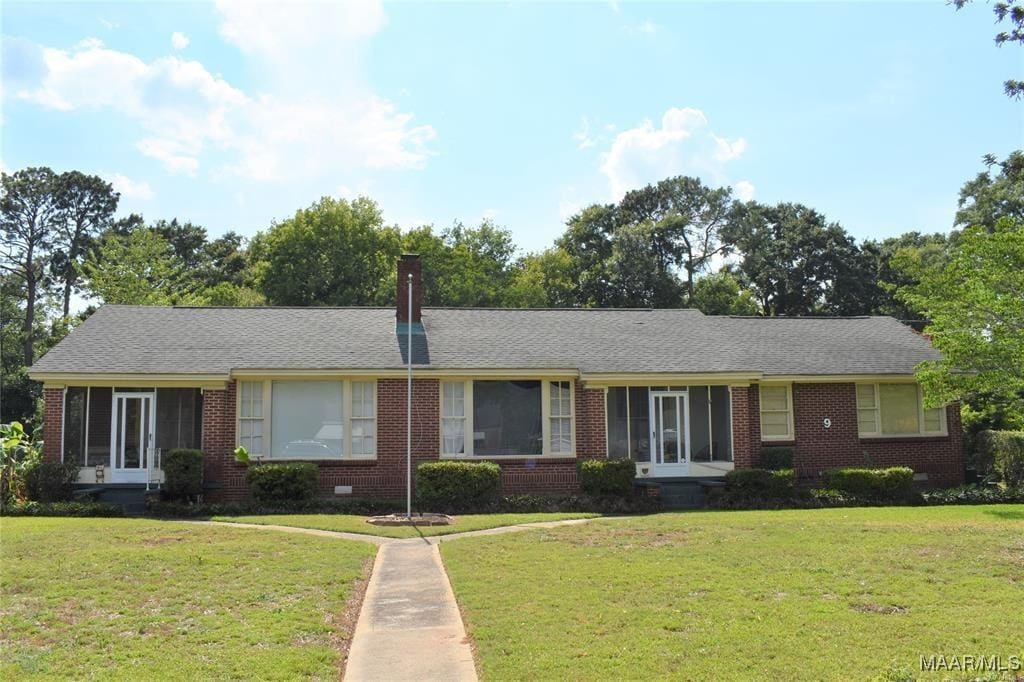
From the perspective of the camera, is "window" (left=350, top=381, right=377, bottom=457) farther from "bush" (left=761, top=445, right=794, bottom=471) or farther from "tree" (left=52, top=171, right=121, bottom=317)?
"tree" (left=52, top=171, right=121, bottom=317)

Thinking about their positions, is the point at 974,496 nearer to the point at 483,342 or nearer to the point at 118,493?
the point at 483,342

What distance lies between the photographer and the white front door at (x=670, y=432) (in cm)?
2027

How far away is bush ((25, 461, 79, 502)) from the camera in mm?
17641

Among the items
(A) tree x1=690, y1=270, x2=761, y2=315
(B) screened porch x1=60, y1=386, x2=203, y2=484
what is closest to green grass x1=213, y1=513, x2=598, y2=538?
(B) screened porch x1=60, y1=386, x2=203, y2=484

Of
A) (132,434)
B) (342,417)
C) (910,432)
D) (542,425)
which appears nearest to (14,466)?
(132,434)

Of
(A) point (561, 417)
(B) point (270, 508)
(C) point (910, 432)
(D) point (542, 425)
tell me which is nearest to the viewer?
(B) point (270, 508)

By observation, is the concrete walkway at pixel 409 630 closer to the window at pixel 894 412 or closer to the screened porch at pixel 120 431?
Answer: the screened porch at pixel 120 431

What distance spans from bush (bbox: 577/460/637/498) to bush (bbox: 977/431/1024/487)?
9.97 metres

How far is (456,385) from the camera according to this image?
19.8 m

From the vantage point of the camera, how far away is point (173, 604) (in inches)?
336

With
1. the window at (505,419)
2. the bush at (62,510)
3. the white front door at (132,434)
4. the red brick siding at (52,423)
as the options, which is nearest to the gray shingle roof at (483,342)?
the window at (505,419)

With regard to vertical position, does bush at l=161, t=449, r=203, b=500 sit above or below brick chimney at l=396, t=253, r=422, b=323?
below

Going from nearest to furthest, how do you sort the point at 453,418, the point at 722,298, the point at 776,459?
1. the point at 453,418
2. the point at 776,459
3. the point at 722,298

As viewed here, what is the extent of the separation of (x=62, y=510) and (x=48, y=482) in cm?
138
